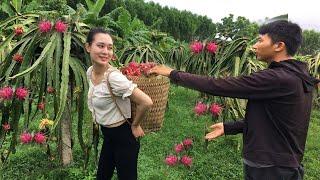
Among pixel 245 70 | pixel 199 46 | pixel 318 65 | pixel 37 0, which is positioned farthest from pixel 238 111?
pixel 37 0

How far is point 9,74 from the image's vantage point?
427cm

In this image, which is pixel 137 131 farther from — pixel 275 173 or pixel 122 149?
pixel 275 173

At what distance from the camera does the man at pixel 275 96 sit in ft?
7.93

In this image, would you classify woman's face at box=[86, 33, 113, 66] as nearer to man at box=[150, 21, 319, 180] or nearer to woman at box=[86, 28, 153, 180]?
woman at box=[86, 28, 153, 180]

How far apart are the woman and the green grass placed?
1473mm

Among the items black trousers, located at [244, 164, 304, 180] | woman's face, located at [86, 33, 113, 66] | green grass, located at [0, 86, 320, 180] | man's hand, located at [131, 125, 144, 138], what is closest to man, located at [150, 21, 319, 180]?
black trousers, located at [244, 164, 304, 180]

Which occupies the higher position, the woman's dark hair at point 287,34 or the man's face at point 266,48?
the woman's dark hair at point 287,34

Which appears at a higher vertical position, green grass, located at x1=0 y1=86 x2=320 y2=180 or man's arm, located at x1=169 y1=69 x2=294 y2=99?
man's arm, located at x1=169 y1=69 x2=294 y2=99

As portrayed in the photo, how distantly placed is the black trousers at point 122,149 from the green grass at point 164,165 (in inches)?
54.4

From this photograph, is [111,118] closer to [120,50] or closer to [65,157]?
[65,157]

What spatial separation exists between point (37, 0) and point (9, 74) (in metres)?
7.07

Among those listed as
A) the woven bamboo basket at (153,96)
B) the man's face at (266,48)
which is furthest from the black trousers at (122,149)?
the man's face at (266,48)

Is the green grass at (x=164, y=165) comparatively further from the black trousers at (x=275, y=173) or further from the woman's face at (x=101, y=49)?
the black trousers at (x=275, y=173)

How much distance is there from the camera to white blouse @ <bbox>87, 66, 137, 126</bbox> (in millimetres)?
3053
